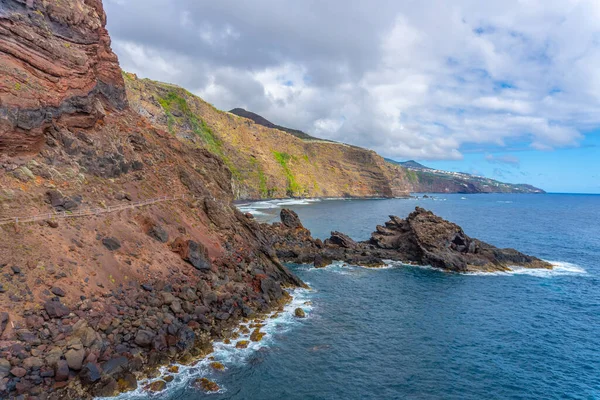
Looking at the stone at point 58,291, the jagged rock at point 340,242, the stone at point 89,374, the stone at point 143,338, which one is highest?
the stone at point 58,291

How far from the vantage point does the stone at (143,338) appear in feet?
80.3

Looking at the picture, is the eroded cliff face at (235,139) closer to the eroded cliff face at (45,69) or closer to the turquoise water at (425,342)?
the eroded cliff face at (45,69)

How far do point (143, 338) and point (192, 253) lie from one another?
12023 mm

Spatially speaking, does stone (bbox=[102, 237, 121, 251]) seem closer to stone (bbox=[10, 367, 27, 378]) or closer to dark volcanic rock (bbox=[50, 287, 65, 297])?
dark volcanic rock (bbox=[50, 287, 65, 297])

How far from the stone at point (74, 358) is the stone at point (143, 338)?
151 inches

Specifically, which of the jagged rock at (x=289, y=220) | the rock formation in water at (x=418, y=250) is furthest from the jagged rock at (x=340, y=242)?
the jagged rock at (x=289, y=220)

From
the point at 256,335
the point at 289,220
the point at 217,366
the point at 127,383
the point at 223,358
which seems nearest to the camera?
the point at 127,383

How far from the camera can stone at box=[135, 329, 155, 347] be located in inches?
963

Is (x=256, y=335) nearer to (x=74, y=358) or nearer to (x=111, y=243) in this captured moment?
(x=74, y=358)

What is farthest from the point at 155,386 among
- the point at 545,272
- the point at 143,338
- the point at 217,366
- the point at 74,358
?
the point at 545,272

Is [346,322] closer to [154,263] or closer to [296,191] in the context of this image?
[154,263]

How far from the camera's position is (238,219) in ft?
160

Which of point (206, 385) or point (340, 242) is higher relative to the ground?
point (340, 242)

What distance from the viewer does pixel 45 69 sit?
3203cm
